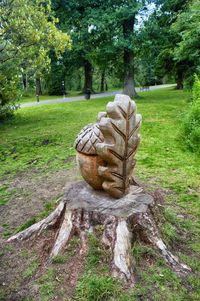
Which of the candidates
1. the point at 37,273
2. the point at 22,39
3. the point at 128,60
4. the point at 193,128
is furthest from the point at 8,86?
the point at 128,60

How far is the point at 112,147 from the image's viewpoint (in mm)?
2695

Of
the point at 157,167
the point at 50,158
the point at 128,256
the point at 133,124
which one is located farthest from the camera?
the point at 50,158

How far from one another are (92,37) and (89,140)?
44.4 ft

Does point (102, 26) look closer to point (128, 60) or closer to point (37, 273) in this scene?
point (128, 60)

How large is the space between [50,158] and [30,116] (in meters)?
6.52

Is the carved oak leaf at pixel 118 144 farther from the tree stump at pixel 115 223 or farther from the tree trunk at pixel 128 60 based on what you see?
the tree trunk at pixel 128 60

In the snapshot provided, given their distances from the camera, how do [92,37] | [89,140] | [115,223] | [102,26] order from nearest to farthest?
[115,223]
[89,140]
[102,26]
[92,37]

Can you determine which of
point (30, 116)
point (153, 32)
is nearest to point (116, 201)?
point (30, 116)

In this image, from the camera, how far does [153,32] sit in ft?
49.4

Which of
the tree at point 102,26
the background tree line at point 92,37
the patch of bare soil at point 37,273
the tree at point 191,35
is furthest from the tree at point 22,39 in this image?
the patch of bare soil at point 37,273

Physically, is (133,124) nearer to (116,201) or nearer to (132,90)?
(116,201)

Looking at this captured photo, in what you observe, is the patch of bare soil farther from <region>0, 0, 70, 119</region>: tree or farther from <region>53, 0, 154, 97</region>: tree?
<region>53, 0, 154, 97</region>: tree

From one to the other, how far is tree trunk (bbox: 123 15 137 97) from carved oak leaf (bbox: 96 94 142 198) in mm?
13153

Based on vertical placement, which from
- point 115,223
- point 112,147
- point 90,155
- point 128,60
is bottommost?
point 115,223
